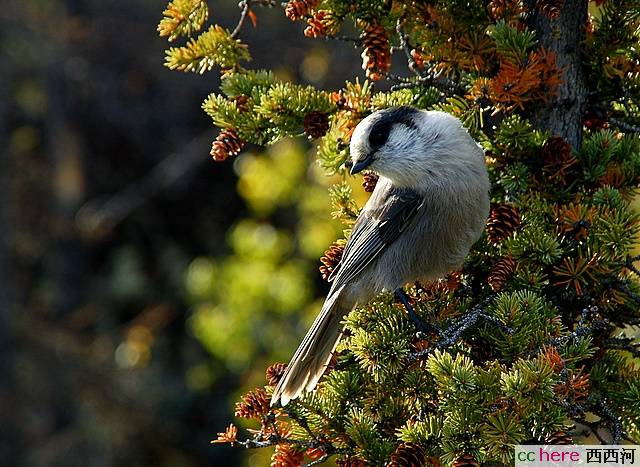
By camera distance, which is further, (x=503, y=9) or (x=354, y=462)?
(x=503, y=9)

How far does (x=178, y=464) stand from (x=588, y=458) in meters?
6.07

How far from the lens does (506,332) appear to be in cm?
224

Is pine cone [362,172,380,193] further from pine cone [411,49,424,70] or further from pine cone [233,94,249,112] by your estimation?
pine cone [233,94,249,112]

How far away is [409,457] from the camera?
2072 mm

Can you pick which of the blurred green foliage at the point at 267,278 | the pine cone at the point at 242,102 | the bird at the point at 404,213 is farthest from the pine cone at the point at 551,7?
the blurred green foliage at the point at 267,278

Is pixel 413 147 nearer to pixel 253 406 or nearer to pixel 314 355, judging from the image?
pixel 314 355

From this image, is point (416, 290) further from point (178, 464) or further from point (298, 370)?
point (178, 464)

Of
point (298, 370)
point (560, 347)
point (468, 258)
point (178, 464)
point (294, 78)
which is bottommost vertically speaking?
point (560, 347)

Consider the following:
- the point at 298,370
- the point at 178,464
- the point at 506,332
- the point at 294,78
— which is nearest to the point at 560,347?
the point at 506,332

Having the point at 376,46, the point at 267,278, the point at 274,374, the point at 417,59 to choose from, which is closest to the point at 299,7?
the point at 376,46

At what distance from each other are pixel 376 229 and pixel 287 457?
2.90 feet

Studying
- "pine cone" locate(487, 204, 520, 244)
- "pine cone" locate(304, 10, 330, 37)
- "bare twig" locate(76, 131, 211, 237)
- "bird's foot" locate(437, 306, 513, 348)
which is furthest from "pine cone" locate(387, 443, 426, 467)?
"bare twig" locate(76, 131, 211, 237)

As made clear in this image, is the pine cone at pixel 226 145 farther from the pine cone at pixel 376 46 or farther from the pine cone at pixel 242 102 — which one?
the pine cone at pixel 376 46

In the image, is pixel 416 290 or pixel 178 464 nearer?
pixel 416 290
